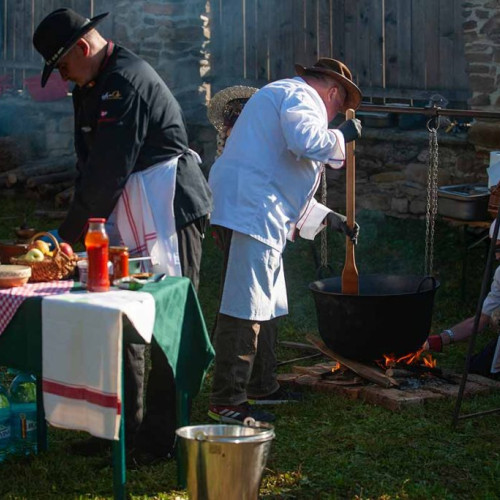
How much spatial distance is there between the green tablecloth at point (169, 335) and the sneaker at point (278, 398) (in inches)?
57.2

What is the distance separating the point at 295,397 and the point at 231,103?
8.01 ft

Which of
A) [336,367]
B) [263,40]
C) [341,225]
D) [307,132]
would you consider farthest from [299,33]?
[307,132]

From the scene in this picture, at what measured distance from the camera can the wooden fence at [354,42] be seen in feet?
33.0

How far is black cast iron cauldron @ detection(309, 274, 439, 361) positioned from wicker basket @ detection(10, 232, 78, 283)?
6.53 feet

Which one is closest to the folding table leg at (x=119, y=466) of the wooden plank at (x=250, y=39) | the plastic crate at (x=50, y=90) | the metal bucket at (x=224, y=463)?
the metal bucket at (x=224, y=463)

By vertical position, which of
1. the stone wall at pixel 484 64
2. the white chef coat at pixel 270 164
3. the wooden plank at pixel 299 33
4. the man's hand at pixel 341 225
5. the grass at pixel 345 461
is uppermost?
the wooden plank at pixel 299 33

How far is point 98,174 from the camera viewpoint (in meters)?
4.57

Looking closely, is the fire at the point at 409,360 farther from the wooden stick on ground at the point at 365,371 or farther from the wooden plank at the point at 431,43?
the wooden plank at the point at 431,43

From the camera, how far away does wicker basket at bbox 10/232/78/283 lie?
4.30 meters

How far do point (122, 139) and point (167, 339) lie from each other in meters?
0.95

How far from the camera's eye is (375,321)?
5891 millimetres

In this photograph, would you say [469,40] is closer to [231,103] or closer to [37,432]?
[231,103]

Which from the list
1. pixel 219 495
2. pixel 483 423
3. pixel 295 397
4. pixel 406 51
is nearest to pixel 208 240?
pixel 406 51

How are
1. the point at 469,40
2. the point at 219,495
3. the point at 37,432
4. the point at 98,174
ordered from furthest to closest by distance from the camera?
1. the point at 469,40
2. the point at 37,432
3. the point at 98,174
4. the point at 219,495
